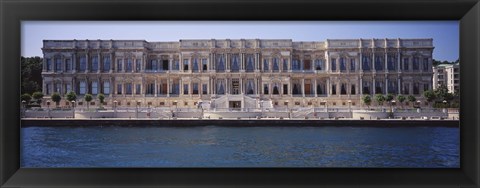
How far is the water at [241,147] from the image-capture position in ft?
36.2

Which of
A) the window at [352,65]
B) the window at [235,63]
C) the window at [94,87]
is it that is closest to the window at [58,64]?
the window at [94,87]

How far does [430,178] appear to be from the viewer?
407 cm

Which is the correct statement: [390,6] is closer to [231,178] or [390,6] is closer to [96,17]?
[231,178]

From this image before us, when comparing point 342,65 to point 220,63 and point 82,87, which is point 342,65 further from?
point 82,87

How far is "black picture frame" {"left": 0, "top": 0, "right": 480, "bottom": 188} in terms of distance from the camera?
12.8 ft

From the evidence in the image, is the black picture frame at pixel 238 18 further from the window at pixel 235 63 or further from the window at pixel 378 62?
the window at pixel 378 62

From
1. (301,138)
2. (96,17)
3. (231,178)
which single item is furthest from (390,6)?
(301,138)

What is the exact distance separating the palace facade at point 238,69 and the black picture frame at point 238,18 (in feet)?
89.9

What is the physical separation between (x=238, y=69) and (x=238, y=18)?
92.2 feet

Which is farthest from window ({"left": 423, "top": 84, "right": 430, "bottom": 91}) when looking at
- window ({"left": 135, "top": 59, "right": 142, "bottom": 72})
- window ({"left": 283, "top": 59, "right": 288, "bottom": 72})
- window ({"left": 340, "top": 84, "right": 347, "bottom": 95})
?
window ({"left": 135, "top": 59, "right": 142, "bottom": 72})

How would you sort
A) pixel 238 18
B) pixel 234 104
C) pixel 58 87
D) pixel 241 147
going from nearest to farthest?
pixel 238 18
pixel 241 147
pixel 234 104
pixel 58 87

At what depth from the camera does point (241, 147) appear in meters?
13.9

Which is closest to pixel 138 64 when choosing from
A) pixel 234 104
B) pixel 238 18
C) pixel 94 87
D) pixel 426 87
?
pixel 94 87

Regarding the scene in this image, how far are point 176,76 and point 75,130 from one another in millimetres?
13657
